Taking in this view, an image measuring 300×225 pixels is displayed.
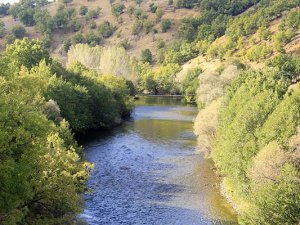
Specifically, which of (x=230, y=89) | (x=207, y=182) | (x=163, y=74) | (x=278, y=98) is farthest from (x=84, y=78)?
(x=163, y=74)

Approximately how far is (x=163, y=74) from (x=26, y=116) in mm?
167550

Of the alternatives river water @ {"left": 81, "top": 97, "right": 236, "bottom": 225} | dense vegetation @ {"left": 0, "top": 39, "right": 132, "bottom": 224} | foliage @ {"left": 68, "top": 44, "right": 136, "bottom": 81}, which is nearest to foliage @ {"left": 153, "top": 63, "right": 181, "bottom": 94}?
foliage @ {"left": 68, "top": 44, "right": 136, "bottom": 81}

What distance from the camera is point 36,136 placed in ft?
108

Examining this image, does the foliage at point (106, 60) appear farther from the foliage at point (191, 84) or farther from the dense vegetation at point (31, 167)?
the dense vegetation at point (31, 167)

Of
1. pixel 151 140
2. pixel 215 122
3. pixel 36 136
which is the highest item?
pixel 36 136

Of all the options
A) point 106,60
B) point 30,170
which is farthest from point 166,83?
point 30,170

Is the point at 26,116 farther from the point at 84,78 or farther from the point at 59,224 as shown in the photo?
the point at 84,78

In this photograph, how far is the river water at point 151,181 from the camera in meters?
46.3

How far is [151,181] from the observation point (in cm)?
5869

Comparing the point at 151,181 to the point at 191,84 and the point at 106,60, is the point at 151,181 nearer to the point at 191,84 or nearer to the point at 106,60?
the point at 191,84

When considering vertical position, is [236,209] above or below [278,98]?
below

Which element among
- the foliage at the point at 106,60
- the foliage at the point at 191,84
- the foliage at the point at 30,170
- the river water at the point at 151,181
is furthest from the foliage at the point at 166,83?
the foliage at the point at 30,170

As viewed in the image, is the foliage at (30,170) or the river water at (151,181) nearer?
the foliage at (30,170)

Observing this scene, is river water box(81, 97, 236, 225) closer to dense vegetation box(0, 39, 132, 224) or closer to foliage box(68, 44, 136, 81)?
dense vegetation box(0, 39, 132, 224)
